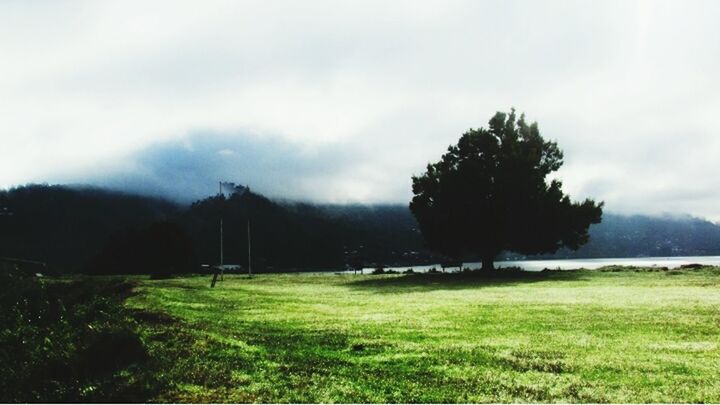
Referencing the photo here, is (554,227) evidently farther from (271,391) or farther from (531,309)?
(271,391)

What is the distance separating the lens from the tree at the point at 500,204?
75500mm

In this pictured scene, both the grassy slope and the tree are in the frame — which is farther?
the tree

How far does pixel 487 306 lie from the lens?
99.2 feet

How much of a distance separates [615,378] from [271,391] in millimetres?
7555

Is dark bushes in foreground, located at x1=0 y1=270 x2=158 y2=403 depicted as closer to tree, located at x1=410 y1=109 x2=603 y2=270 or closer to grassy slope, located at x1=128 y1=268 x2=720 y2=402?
grassy slope, located at x1=128 y1=268 x2=720 y2=402

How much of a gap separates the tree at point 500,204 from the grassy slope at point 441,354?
4846 cm

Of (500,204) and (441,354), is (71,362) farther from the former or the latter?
(500,204)

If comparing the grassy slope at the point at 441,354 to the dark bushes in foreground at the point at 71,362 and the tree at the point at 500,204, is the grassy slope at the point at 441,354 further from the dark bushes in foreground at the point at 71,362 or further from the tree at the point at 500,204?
the tree at the point at 500,204

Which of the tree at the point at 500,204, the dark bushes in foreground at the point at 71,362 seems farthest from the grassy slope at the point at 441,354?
the tree at the point at 500,204

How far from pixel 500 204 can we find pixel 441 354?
6297 centimetres

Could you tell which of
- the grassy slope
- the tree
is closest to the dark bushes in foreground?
the grassy slope

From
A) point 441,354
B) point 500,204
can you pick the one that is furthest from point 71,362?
point 500,204

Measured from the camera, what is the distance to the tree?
75.5 metres

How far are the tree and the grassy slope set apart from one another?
159ft
